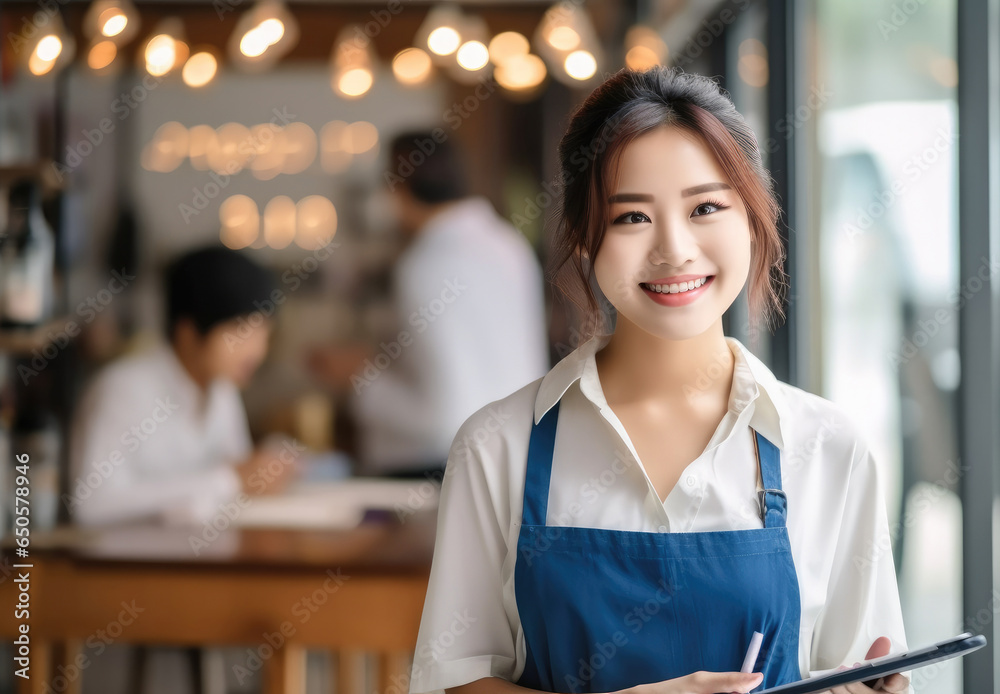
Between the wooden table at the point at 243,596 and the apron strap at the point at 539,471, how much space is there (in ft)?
3.85

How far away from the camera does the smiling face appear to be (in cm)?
94

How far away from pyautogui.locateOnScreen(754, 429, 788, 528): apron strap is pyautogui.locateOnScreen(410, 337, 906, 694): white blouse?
0.01 metres

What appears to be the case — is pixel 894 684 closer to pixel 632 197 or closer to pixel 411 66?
pixel 632 197

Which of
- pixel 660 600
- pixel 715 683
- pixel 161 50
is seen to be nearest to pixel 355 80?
pixel 161 50

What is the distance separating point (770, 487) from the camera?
0.97 metres

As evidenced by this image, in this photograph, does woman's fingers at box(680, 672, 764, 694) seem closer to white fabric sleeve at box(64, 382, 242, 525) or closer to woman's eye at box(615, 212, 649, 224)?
woman's eye at box(615, 212, 649, 224)

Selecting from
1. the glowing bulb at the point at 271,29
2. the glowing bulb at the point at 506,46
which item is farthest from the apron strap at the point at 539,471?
the glowing bulb at the point at 506,46

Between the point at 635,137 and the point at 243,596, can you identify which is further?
the point at 243,596

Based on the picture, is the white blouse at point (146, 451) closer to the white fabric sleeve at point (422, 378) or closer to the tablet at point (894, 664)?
the white fabric sleeve at point (422, 378)

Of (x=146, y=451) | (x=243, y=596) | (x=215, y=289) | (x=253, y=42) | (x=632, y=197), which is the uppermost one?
(x=253, y=42)

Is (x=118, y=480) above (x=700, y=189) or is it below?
below

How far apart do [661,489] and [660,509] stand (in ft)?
0.10

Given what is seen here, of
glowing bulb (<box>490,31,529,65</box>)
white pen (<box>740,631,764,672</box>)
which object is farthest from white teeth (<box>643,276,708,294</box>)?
glowing bulb (<box>490,31,529,65</box>)

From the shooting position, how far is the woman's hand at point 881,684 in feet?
2.93
